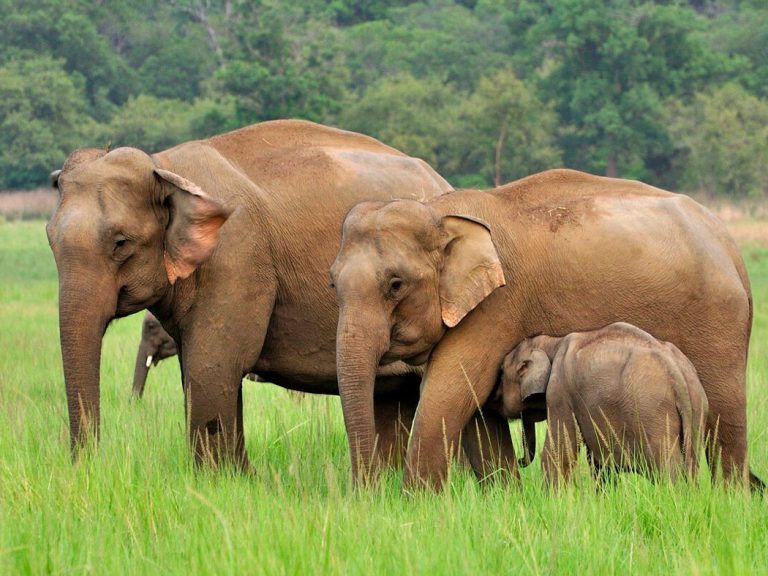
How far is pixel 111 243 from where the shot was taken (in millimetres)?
6066

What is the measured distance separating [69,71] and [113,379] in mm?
56036

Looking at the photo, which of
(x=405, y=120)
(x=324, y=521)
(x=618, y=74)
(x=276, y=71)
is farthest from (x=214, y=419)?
(x=618, y=74)

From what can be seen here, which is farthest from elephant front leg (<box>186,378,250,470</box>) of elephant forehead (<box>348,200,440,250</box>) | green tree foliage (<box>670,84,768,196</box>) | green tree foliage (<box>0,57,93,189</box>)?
green tree foliage (<box>0,57,93,189</box>)

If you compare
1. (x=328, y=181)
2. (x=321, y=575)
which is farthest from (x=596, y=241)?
(x=321, y=575)

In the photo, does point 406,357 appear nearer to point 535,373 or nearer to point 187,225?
point 535,373

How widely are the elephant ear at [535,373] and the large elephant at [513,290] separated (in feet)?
0.59

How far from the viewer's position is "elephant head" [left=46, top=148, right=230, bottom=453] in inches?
235

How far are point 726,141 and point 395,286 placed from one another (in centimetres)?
4682

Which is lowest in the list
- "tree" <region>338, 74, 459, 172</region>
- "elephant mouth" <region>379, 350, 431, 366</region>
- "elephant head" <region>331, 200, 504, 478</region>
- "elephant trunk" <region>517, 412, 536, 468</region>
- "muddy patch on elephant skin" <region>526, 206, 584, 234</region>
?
"elephant trunk" <region>517, 412, 536, 468</region>

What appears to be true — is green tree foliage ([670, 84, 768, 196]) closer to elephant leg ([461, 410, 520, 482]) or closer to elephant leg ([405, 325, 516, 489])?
elephant leg ([461, 410, 520, 482])

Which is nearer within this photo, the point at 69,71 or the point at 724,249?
the point at 724,249

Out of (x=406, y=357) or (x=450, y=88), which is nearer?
(x=406, y=357)

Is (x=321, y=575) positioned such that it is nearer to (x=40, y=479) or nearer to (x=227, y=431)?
(x=40, y=479)

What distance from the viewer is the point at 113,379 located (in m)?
10.8
